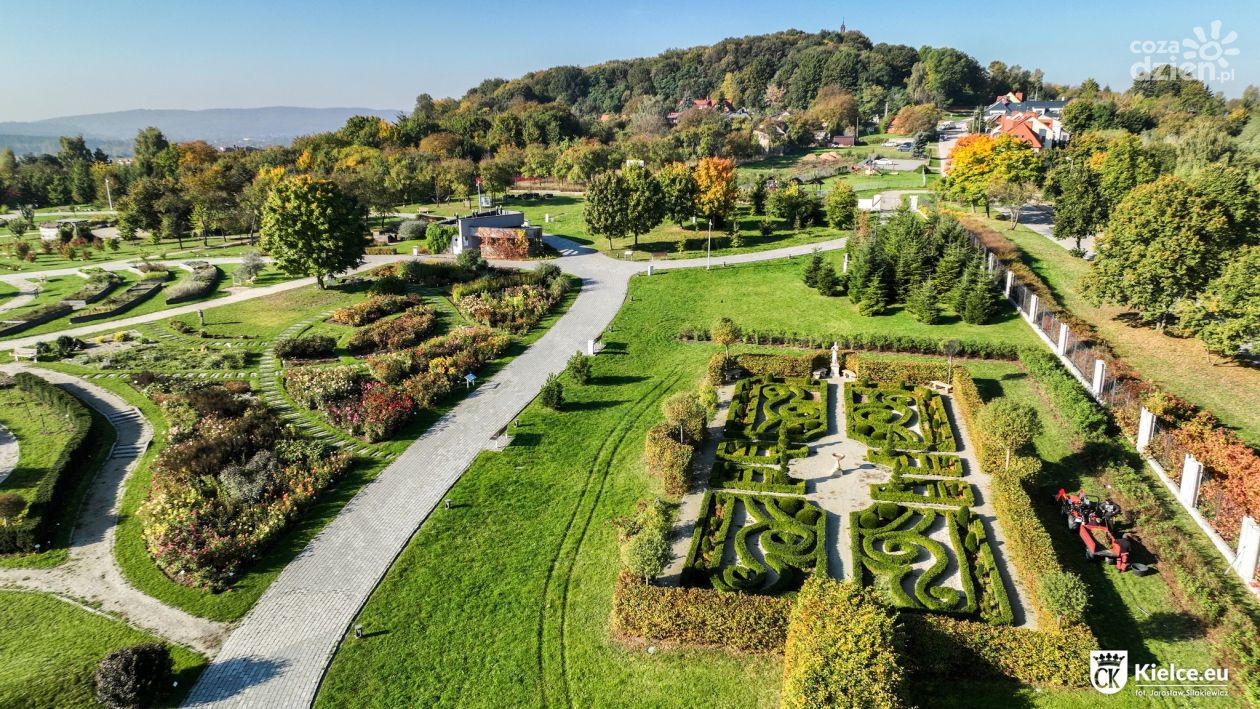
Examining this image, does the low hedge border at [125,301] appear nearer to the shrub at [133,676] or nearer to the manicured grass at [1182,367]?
the shrub at [133,676]

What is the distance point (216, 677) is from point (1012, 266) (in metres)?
41.7

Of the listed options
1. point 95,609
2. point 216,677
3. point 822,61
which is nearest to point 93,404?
point 95,609

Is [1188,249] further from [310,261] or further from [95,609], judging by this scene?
[310,261]

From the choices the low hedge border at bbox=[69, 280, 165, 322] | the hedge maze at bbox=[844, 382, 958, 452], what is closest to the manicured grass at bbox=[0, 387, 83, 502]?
the low hedge border at bbox=[69, 280, 165, 322]

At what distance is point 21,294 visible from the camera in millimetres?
48062

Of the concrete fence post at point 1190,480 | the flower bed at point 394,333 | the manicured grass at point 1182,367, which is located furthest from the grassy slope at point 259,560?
the manicured grass at point 1182,367

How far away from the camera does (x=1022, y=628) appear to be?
14.5 meters

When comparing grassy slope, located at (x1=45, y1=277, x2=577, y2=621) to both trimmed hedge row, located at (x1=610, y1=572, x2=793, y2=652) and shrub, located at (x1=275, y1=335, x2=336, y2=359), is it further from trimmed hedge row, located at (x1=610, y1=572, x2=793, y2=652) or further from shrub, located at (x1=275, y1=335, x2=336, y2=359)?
trimmed hedge row, located at (x1=610, y1=572, x2=793, y2=652)

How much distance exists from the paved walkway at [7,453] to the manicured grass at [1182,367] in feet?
143

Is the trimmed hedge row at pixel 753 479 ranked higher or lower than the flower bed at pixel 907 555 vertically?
higher

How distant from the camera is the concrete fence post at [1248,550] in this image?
15.5 meters

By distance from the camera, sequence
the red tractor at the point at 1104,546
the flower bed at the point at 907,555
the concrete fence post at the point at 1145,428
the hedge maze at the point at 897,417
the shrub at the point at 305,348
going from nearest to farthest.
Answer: the flower bed at the point at 907,555, the red tractor at the point at 1104,546, the concrete fence post at the point at 1145,428, the hedge maze at the point at 897,417, the shrub at the point at 305,348

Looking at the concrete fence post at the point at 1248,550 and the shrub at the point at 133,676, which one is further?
the concrete fence post at the point at 1248,550

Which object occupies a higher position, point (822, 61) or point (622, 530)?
point (822, 61)
